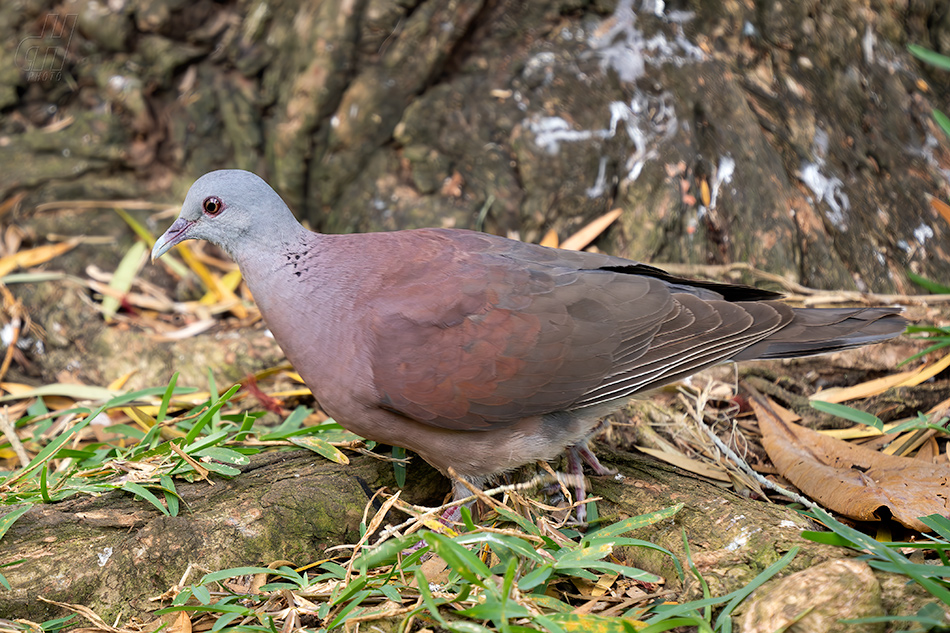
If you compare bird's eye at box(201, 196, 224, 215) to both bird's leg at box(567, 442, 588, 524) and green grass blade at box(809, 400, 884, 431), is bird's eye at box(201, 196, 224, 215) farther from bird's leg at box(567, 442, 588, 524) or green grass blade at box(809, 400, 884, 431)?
green grass blade at box(809, 400, 884, 431)

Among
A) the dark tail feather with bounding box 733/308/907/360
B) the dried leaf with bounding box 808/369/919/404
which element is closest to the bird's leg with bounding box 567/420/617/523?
the dark tail feather with bounding box 733/308/907/360

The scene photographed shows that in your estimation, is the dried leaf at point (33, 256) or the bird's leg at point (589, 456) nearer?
the bird's leg at point (589, 456)

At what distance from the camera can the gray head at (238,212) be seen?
306 centimetres

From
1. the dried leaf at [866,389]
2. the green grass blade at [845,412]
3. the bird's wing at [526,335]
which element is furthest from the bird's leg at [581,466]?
the dried leaf at [866,389]

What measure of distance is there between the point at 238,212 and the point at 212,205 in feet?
0.43

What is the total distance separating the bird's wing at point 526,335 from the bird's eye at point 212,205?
81 centimetres

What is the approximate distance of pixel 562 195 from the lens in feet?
14.1

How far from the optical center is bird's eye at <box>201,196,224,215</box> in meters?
3.10

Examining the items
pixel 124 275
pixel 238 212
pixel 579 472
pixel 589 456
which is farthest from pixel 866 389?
pixel 124 275

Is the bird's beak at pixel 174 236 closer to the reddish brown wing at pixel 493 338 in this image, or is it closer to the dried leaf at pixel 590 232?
the reddish brown wing at pixel 493 338

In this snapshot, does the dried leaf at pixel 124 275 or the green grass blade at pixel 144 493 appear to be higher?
the dried leaf at pixel 124 275

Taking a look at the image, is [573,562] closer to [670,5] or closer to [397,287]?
[397,287]

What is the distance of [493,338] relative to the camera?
9.14ft

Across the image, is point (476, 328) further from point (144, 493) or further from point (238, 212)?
point (144, 493)
